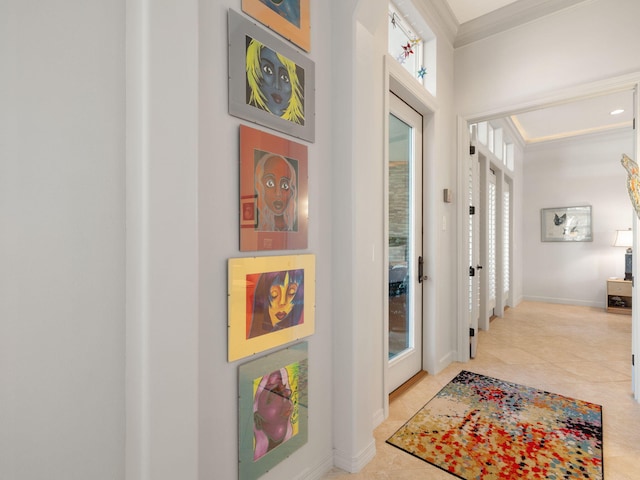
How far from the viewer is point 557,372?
3.12 m

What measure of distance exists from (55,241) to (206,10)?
927 mm

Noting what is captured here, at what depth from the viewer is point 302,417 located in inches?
62.7

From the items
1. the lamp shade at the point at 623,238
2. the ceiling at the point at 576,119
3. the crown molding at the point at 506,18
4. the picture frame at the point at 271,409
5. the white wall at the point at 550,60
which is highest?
the crown molding at the point at 506,18

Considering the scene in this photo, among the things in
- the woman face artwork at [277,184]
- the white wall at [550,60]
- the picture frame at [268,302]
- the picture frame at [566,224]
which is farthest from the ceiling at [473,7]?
the picture frame at [566,224]

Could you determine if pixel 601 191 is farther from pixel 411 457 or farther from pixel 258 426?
pixel 258 426

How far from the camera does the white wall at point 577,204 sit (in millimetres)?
5785

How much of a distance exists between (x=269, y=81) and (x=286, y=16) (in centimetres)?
36

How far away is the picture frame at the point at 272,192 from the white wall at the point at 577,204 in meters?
6.56

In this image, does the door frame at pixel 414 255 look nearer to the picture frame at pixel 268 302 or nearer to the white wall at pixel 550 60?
the white wall at pixel 550 60

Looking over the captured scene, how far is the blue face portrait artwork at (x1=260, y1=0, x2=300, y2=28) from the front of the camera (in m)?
1.43

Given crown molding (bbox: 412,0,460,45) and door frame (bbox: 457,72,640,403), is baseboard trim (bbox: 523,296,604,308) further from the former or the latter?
crown molding (bbox: 412,0,460,45)

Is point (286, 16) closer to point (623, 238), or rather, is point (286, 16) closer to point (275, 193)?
point (275, 193)

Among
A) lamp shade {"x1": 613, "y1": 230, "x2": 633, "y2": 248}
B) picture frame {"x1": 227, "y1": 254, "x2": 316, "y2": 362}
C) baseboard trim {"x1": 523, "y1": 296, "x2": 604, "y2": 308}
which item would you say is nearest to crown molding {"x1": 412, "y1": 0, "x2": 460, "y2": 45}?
picture frame {"x1": 227, "y1": 254, "x2": 316, "y2": 362}

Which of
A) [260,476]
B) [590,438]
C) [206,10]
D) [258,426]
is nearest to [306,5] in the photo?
[206,10]
